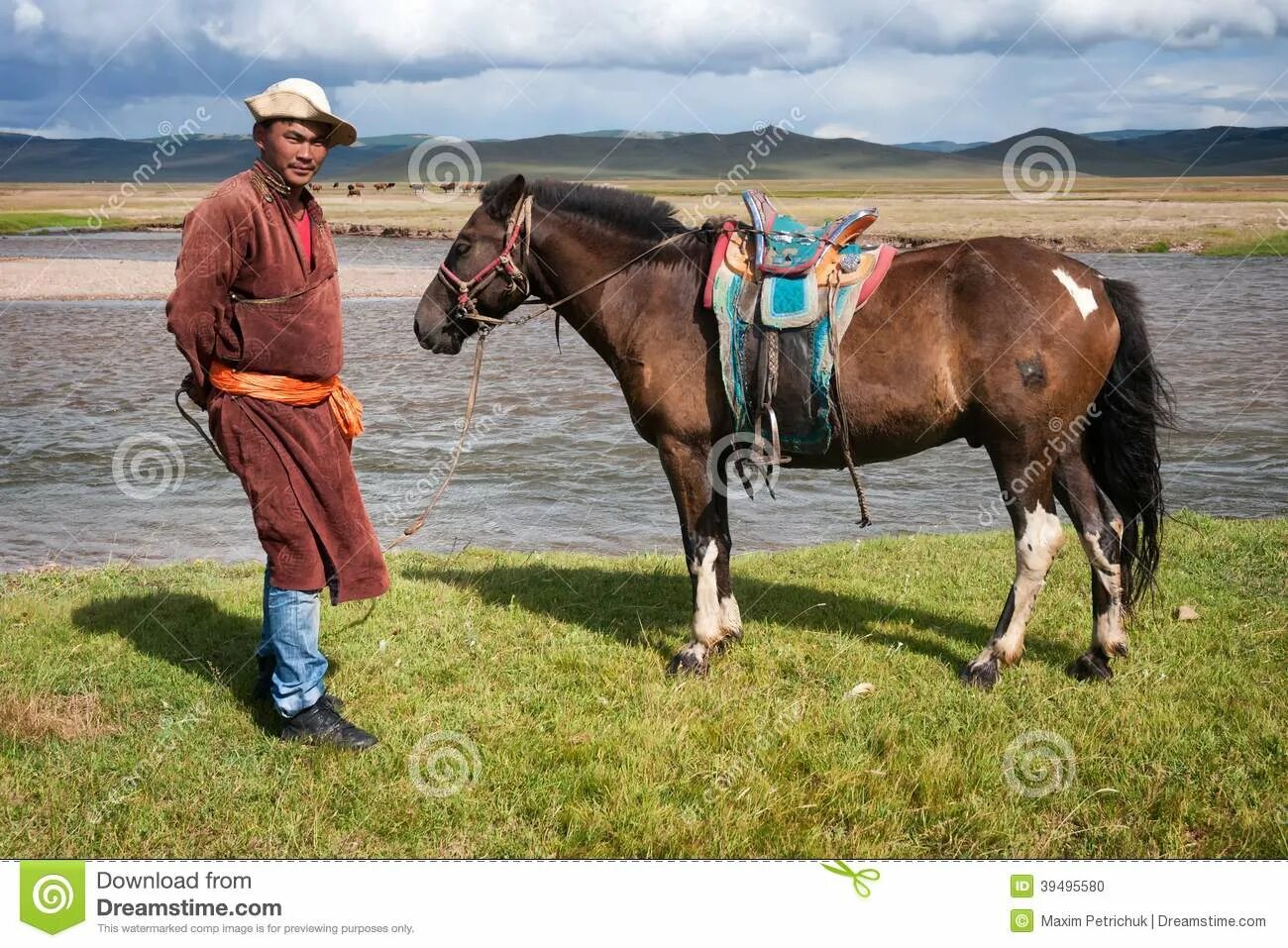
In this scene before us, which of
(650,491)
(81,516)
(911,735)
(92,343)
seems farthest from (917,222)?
(911,735)

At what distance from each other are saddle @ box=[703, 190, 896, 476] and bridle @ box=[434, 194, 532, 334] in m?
1.14

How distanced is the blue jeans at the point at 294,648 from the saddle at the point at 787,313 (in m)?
2.55

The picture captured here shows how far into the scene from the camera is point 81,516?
36.8 feet

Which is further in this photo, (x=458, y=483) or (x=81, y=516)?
(x=458, y=483)

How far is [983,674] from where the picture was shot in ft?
19.4

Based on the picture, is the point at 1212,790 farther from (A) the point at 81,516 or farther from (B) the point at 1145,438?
(A) the point at 81,516

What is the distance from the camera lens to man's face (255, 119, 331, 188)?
4840mm

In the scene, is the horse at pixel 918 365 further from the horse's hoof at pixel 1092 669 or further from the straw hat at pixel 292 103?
the straw hat at pixel 292 103

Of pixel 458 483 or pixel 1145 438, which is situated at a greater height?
pixel 1145 438

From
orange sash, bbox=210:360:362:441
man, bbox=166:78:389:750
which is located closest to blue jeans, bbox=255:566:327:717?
man, bbox=166:78:389:750

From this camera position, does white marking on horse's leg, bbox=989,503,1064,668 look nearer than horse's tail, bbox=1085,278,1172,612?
Yes

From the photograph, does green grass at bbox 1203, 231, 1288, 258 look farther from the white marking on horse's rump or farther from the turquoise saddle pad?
the turquoise saddle pad

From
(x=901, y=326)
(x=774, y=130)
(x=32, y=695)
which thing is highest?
(x=774, y=130)

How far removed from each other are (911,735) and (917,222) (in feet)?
171
